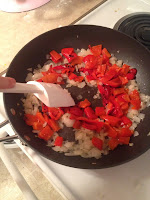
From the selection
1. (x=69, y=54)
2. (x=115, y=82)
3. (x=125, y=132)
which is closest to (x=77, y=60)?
(x=69, y=54)

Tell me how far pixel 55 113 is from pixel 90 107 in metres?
0.19

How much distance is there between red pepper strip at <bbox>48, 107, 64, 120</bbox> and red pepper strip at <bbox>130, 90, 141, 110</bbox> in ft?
1.26

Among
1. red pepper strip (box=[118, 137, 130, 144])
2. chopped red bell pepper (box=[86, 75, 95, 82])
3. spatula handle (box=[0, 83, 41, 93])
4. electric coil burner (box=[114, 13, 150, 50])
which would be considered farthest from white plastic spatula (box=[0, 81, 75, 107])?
electric coil burner (box=[114, 13, 150, 50])

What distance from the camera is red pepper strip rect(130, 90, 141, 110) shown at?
1002 mm

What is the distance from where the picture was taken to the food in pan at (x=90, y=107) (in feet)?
2.97

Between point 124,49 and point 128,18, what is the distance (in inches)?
11.5

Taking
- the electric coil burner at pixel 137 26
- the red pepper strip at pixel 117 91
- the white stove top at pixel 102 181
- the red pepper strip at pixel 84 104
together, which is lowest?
the white stove top at pixel 102 181

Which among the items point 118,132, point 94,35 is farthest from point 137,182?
point 94,35

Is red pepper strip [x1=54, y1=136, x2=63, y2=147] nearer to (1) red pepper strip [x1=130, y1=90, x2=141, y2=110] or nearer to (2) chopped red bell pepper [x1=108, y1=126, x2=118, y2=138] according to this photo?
(2) chopped red bell pepper [x1=108, y1=126, x2=118, y2=138]

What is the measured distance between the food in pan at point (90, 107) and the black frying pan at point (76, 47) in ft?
0.11

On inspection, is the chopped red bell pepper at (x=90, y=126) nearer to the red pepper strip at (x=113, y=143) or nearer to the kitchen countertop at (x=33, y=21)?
the red pepper strip at (x=113, y=143)

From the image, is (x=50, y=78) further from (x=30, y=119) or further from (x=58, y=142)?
(x=58, y=142)

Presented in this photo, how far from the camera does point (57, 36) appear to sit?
1121 mm

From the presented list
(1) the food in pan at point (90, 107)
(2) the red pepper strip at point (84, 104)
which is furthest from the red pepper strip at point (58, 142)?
(2) the red pepper strip at point (84, 104)
